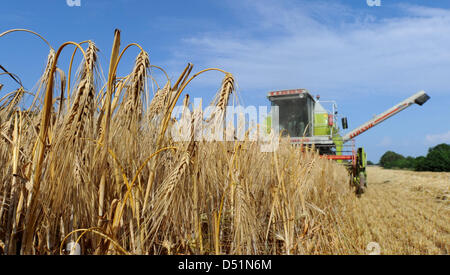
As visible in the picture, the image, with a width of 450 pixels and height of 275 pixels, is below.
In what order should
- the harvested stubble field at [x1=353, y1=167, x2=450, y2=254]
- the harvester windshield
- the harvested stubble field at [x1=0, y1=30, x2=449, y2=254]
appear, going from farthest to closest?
the harvester windshield, the harvested stubble field at [x1=353, y1=167, x2=450, y2=254], the harvested stubble field at [x1=0, y1=30, x2=449, y2=254]

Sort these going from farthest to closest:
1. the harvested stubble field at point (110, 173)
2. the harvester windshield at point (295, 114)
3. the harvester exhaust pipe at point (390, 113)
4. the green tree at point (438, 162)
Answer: the green tree at point (438, 162) < the harvester exhaust pipe at point (390, 113) < the harvester windshield at point (295, 114) < the harvested stubble field at point (110, 173)

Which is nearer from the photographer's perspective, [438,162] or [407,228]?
[407,228]

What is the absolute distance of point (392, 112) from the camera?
1214 cm

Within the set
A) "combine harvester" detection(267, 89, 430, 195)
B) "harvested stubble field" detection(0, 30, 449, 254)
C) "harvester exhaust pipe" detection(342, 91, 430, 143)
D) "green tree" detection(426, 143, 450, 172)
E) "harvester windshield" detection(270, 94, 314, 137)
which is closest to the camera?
"harvested stubble field" detection(0, 30, 449, 254)

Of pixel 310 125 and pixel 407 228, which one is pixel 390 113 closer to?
pixel 310 125

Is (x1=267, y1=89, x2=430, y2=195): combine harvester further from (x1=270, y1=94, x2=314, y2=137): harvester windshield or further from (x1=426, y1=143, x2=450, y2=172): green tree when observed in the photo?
(x1=426, y1=143, x2=450, y2=172): green tree

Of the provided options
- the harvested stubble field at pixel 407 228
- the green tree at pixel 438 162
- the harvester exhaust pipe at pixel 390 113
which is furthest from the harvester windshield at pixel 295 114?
the green tree at pixel 438 162

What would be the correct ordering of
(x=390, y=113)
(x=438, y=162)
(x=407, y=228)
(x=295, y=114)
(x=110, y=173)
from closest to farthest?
1. (x=110, y=173)
2. (x=407, y=228)
3. (x=295, y=114)
4. (x=390, y=113)
5. (x=438, y=162)

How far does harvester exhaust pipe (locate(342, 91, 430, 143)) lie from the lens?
11641 millimetres

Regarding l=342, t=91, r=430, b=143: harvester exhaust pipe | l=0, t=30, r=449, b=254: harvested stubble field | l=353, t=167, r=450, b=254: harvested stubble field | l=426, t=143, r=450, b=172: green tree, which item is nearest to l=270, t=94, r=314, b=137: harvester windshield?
l=342, t=91, r=430, b=143: harvester exhaust pipe

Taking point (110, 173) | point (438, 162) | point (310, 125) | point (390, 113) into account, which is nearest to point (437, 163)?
point (438, 162)

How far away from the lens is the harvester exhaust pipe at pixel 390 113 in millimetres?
11641

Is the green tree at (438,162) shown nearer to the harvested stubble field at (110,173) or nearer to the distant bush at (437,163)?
the distant bush at (437,163)

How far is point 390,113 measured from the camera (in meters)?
12.1
